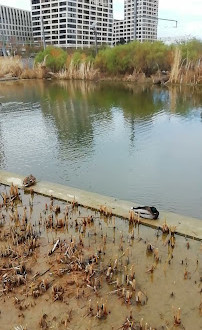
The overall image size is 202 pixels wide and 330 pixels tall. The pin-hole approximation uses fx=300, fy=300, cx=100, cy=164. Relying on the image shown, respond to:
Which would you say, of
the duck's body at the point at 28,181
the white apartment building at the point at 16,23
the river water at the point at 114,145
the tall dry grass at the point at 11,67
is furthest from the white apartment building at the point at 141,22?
the duck's body at the point at 28,181

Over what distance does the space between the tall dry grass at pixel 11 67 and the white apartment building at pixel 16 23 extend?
5000 cm

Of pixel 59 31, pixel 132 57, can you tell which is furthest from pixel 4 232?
pixel 59 31

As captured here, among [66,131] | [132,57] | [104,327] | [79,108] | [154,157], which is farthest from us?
[132,57]

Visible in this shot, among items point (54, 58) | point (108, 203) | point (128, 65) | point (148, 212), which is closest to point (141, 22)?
point (54, 58)

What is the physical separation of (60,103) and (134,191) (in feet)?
27.9

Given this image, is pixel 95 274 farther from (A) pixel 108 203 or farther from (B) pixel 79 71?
(B) pixel 79 71

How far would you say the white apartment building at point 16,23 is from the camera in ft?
→ 228

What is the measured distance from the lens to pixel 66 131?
8.24 metres

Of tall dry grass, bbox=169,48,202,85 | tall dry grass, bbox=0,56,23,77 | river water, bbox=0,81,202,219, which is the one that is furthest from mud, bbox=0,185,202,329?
tall dry grass, bbox=0,56,23,77

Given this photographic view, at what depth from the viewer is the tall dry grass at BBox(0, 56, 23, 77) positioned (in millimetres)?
23742

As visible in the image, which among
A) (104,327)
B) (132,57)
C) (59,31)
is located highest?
(59,31)

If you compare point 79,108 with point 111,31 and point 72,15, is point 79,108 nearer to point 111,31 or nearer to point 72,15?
point 72,15

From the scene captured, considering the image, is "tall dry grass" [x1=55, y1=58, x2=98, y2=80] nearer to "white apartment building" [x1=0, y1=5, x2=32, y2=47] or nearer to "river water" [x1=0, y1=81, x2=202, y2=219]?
"river water" [x1=0, y1=81, x2=202, y2=219]

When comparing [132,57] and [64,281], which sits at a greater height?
[132,57]
